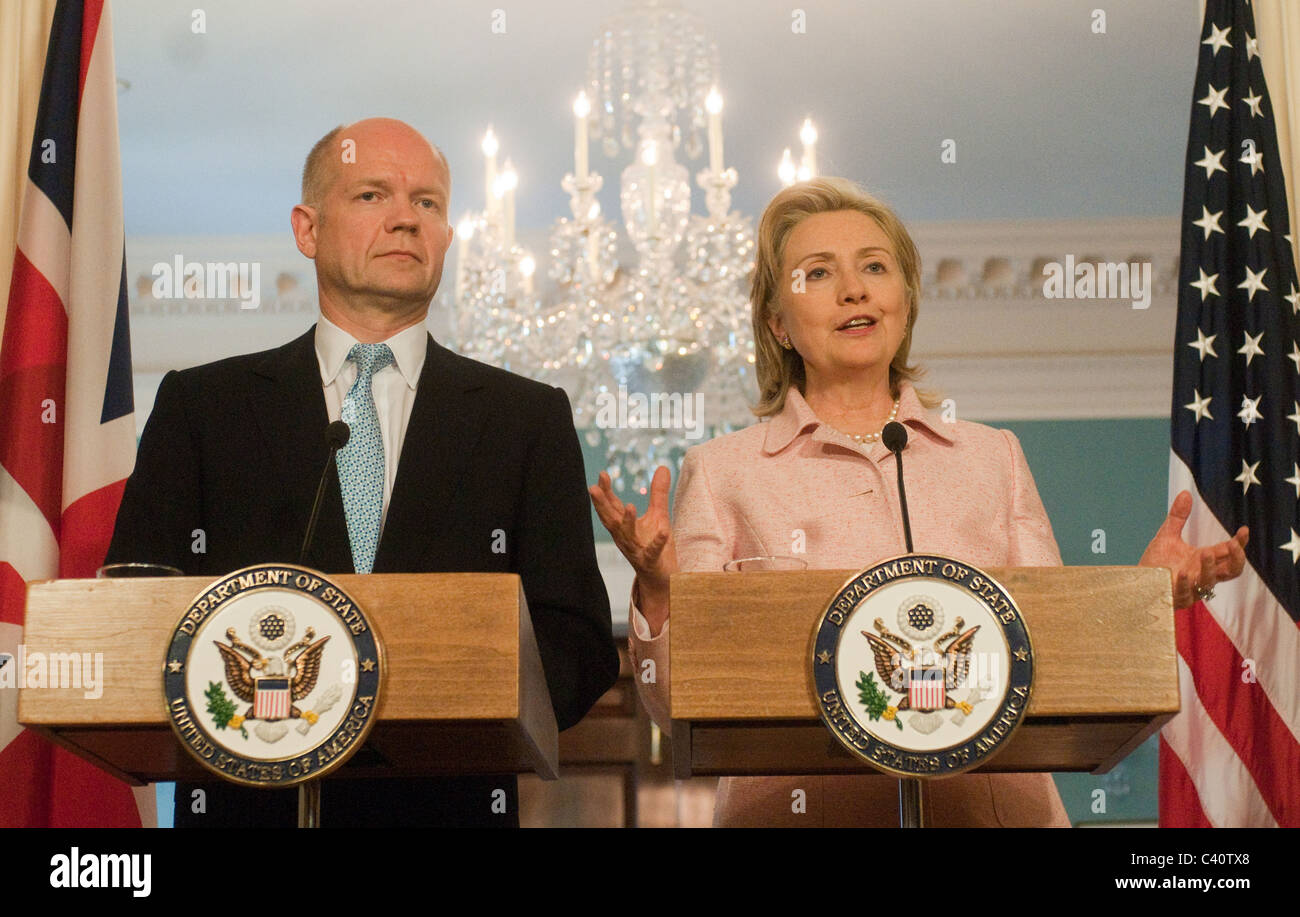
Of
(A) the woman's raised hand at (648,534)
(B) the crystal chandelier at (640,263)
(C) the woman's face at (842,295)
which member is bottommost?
(A) the woman's raised hand at (648,534)

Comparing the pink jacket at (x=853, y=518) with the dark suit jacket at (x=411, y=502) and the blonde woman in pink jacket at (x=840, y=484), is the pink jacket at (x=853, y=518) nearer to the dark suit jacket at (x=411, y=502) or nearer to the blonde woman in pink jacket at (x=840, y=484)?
the blonde woman in pink jacket at (x=840, y=484)

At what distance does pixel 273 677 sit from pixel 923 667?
1.97 feet

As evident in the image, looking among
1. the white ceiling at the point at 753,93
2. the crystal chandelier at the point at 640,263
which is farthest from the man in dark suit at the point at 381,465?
the white ceiling at the point at 753,93

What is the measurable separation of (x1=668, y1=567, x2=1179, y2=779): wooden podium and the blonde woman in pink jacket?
304 millimetres

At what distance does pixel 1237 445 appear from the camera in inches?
130

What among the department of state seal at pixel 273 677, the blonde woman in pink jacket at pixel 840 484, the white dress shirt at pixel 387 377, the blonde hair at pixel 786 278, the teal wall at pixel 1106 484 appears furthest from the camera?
the teal wall at pixel 1106 484

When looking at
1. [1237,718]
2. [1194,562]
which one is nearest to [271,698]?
[1194,562]

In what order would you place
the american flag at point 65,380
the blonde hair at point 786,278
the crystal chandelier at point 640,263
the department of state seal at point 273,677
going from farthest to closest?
the crystal chandelier at point 640,263 → the american flag at point 65,380 → the blonde hair at point 786,278 → the department of state seal at point 273,677

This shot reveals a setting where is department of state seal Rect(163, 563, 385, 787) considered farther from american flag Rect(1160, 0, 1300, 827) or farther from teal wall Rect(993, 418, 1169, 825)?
teal wall Rect(993, 418, 1169, 825)

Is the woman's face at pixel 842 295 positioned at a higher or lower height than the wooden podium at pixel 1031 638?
higher

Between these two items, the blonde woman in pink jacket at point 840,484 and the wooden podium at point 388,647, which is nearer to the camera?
the wooden podium at point 388,647

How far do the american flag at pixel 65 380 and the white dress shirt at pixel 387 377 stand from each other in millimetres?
1026

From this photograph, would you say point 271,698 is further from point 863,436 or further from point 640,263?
point 640,263

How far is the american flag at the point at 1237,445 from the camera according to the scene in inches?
123
